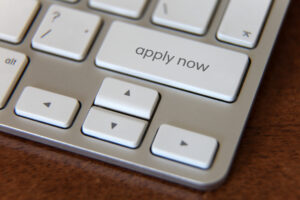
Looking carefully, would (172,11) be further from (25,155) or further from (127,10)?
(25,155)

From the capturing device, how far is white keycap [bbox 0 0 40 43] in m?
0.30

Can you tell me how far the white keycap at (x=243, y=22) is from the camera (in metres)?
0.29

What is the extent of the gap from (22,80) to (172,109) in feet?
0.33

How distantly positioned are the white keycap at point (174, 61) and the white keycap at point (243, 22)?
0.04 feet

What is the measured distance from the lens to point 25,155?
0.28 meters

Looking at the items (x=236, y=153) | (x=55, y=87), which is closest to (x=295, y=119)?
(x=236, y=153)

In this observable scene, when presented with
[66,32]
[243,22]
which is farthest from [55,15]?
[243,22]

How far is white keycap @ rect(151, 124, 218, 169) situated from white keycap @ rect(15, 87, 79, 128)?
0.06 meters

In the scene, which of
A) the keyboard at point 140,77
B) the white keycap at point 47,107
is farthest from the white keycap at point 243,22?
the white keycap at point 47,107

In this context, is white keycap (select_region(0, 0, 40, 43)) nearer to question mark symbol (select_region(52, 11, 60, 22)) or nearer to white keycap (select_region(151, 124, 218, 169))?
question mark symbol (select_region(52, 11, 60, 22))

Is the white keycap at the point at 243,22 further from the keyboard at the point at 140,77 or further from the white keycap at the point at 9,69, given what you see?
the white keycap at the point at 9,69

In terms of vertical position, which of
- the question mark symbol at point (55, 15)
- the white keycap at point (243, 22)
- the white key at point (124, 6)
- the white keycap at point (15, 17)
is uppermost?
the white keycap at point (243, 22)

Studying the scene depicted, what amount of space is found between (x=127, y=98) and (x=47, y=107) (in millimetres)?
51

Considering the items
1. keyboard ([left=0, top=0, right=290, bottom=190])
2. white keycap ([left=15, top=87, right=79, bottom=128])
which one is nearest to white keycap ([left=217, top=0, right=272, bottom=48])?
keyboard ([left=0, top=0, right=290, bottom=190])
